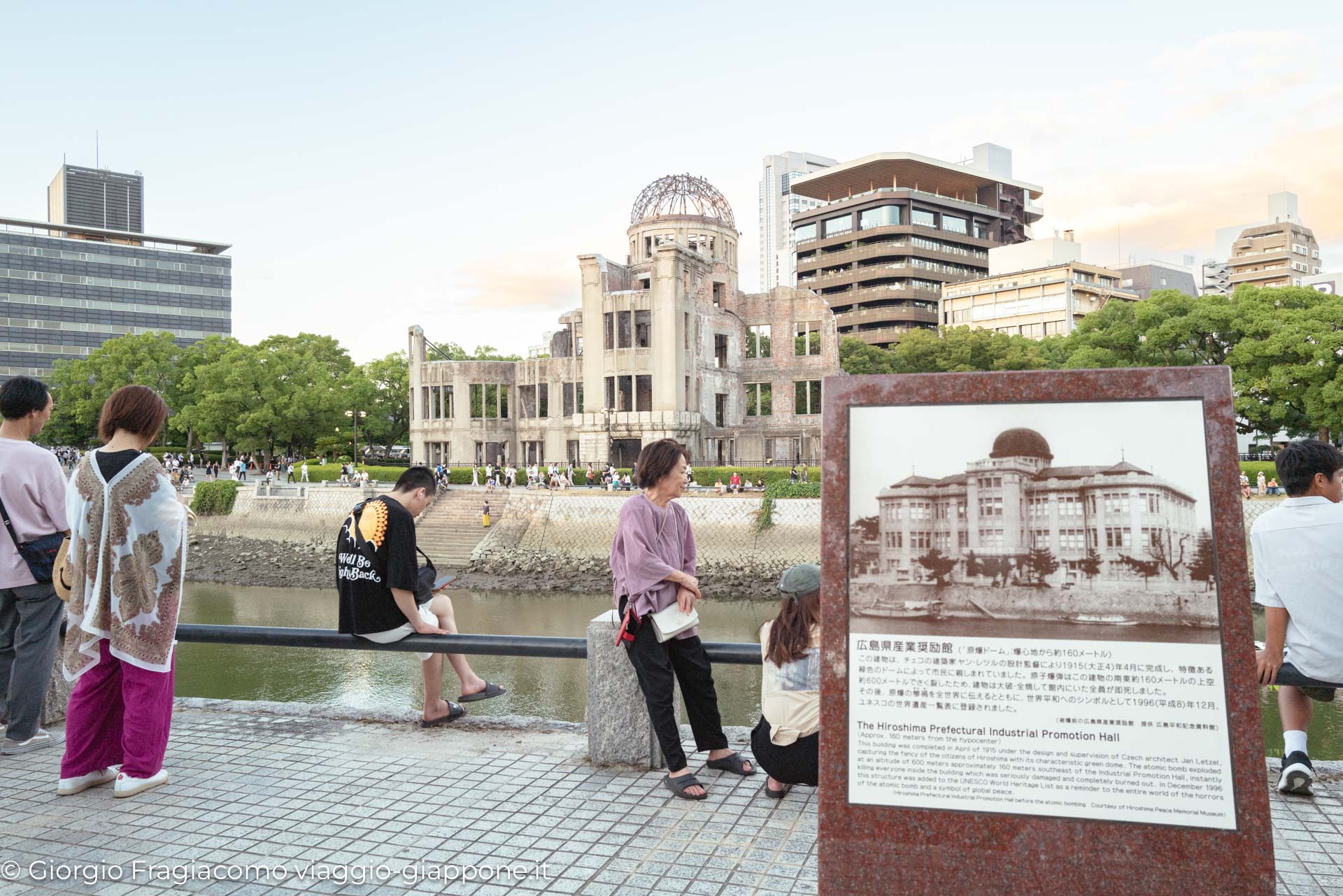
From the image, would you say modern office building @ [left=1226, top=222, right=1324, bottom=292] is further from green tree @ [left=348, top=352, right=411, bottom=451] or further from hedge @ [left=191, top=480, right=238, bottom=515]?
hedge @ [left=191, top=480, right=238, bottom=515]

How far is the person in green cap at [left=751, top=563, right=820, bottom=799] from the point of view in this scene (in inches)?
181

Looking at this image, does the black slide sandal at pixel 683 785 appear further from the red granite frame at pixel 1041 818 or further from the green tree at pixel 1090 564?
the green tree at pixel 1090 564

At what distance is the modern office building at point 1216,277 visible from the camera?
10769cm

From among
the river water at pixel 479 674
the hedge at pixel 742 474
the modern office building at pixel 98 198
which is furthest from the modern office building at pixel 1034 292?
the modern office building at pixel 98 198

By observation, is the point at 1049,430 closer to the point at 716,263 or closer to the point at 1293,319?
the point at 1293,319

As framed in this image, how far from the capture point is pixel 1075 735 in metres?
3.03

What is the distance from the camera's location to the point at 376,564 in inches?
223

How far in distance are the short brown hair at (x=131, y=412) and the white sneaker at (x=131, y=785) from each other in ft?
5.98

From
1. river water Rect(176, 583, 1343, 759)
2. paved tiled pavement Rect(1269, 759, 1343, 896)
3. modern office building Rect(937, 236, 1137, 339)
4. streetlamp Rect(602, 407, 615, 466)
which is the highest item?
modern office building Rect(937, 236, 1137, 339)

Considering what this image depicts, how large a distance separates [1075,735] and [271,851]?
3.49 meters

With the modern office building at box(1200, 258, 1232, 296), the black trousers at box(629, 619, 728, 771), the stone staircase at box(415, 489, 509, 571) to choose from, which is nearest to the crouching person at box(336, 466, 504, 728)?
the black trousers at box(629, 619, 728, 771)

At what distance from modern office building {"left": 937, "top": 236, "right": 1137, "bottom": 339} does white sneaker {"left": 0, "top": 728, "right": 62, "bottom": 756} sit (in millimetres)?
76552

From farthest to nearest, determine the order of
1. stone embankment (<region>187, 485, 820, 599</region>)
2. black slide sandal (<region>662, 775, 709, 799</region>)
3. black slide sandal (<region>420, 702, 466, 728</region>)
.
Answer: stone embankment (<region>187, 485, 820, 599</region>), black slide sandal (<region>420, 702, 466, 728</region>), black slide sandal (<region>662, 775, 709, 799</region>)

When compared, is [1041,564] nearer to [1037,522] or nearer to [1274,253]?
[1037,522]
